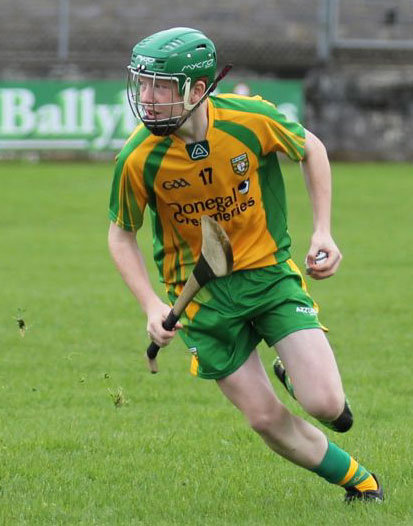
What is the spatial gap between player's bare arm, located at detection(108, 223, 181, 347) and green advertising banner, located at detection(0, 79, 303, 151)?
18592mm

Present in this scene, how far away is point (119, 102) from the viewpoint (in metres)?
23.8

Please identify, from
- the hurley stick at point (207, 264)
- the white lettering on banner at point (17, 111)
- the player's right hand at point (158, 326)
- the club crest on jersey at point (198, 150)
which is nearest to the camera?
the player's right hand at point (158, 326)

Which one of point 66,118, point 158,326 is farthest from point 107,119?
point 158,326

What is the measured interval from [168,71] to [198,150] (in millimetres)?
415

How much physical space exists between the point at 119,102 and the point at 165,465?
18.3 metres

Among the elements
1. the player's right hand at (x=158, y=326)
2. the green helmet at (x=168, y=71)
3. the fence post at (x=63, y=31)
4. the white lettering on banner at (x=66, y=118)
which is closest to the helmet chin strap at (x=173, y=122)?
the green helmet at (x=168, y=71)

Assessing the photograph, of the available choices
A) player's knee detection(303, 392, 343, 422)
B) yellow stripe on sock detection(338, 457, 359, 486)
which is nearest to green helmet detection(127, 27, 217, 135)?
player's knee detection(303, 392, 343, 422)

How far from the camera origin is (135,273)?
506cm

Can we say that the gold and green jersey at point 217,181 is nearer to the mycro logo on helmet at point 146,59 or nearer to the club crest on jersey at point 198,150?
the club crest on jersey at point 198,150

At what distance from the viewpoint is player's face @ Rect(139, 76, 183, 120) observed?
15.8 ft

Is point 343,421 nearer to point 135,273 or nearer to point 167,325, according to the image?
point 167,325

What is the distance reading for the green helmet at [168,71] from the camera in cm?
481

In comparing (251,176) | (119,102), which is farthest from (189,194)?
(119,102)

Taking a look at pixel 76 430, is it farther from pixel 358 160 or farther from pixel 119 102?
pixel 358 160
